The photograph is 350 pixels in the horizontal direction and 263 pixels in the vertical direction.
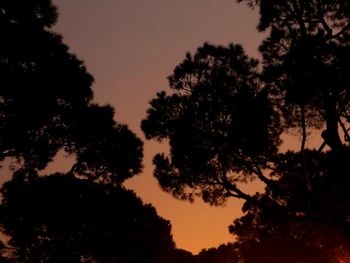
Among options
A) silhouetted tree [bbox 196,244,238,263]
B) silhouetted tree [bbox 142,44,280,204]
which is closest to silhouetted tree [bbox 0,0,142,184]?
silhouetted tree [bbox 142,44,280,204]

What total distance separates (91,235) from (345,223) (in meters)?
12.7

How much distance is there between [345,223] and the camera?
13188mm

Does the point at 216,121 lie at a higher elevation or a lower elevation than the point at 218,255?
lower

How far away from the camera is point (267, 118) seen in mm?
14719

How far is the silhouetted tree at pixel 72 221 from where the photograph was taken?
18391mm

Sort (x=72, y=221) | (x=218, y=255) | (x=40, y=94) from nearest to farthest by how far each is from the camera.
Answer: (x=40, y=94) → (x=72, y=221) → (x=218, y=255)

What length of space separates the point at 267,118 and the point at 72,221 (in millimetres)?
11137

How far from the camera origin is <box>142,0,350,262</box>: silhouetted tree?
13914mm

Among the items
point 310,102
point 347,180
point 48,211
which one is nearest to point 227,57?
point 310,102

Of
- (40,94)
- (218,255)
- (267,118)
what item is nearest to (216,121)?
(267,118)

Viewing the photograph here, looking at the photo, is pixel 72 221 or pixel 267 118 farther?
pixel 72 221

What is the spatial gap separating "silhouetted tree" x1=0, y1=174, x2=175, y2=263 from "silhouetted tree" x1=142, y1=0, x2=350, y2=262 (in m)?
4.57

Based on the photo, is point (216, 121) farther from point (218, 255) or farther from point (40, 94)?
point (218, 255)

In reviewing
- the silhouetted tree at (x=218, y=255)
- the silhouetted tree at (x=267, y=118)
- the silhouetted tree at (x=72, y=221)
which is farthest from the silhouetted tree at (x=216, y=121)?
the silhouetted tree at (x=218, y=255)
